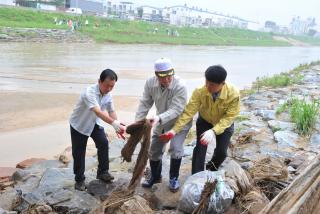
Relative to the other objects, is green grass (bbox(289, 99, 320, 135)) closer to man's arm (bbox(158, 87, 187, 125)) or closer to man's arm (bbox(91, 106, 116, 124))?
man's arm (bbox(158, 87, 187, 125))

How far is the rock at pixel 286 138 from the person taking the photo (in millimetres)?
6175

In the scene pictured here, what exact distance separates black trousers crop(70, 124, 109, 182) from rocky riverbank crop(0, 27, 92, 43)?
929 inches

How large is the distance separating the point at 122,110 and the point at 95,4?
67158 millimetres

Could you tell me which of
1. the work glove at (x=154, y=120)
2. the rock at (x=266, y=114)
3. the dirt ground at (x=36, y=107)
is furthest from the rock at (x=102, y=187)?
the rock at (x=266, y=114)

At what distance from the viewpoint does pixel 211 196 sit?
11.5ft

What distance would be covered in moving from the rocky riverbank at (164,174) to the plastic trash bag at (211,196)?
155 millimetres

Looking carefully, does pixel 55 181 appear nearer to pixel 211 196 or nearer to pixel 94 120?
pixel 94 120

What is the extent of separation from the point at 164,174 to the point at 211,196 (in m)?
1.60

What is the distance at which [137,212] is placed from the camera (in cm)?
356

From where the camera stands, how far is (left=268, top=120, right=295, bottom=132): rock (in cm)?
709

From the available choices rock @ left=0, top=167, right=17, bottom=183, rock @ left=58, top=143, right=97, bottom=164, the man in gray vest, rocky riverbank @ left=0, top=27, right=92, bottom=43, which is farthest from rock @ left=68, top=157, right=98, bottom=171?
rocky riverbank @ left=0, top=27, right=92, bottom=43

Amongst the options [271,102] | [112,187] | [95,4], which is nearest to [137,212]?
[112,187]

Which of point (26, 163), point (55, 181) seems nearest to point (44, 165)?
point (26, 163)

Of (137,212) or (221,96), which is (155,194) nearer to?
(137,212)
